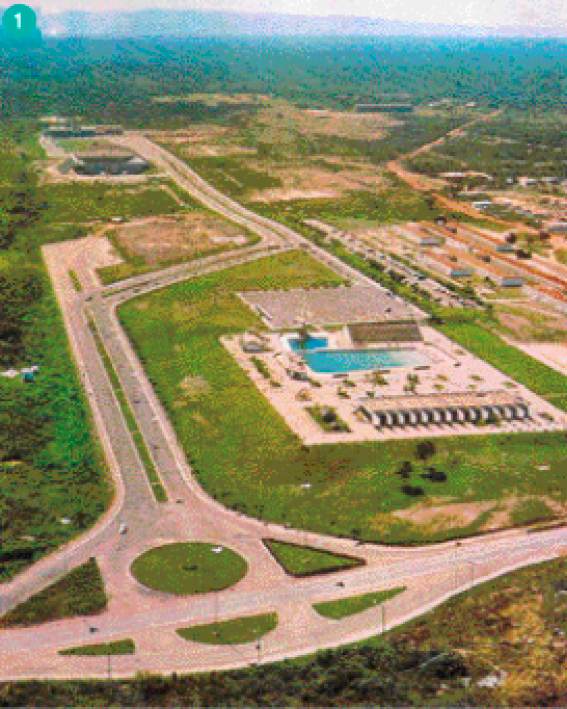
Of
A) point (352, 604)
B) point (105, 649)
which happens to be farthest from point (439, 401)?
point (105, 649)

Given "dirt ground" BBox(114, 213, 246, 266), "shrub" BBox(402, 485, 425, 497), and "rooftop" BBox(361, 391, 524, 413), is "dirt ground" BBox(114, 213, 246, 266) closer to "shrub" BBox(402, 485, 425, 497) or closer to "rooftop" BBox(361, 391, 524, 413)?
"rooftop" BBox(361, 391, 524, 413)

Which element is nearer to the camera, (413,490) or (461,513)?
(461,513)

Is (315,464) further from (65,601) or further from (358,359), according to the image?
(358,359)

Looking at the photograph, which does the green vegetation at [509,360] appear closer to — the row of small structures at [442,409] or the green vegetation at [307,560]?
the row of small structures at [442,409]

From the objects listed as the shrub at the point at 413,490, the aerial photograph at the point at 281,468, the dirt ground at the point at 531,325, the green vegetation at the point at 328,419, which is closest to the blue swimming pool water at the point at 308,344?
the aerial photograph at the point at 281,468

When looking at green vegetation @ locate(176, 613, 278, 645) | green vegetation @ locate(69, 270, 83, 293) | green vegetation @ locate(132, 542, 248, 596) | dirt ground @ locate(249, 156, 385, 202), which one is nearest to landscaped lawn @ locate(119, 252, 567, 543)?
green vegetation @ locate(132, 542, 248, 596)

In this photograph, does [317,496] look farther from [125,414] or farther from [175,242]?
[175,242]
